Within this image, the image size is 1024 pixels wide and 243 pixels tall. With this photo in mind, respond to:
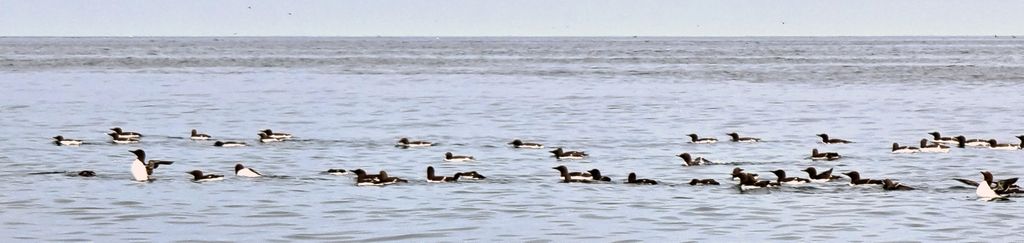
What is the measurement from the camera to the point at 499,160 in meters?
35.0

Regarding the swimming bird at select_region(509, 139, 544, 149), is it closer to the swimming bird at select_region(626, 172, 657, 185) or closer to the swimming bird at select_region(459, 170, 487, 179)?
the swimming bird at select_region(459, 170, 487, 179)

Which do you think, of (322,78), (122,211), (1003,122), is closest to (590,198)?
(122,211)

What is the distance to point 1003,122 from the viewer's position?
48594 millimetres

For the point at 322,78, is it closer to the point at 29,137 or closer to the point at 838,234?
the point at 29,137

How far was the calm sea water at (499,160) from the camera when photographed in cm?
2289

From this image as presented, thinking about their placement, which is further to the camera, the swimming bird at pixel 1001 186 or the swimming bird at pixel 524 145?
the swimming bird at pixel 524 145

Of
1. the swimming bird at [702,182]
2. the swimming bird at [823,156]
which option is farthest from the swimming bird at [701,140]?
the swimming bird at [702,182]

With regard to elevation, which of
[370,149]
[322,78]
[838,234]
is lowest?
[838,234]

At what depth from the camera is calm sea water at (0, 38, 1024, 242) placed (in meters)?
22.9

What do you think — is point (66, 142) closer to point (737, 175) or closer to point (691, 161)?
point (691, 161)

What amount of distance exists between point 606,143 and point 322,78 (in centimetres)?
5020

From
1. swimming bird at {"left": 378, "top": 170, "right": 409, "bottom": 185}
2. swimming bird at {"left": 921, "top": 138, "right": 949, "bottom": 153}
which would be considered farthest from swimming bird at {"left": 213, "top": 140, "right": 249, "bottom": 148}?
swimming bird at {"left": 921, "top": 138, "right": 949, "bottom": 153}

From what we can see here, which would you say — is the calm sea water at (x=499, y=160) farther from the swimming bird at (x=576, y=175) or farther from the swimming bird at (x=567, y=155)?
the swimming bird at (x=567, y=155)

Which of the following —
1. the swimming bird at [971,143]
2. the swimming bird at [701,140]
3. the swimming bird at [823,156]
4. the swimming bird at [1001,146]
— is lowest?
the swimming bird at [823,156]
